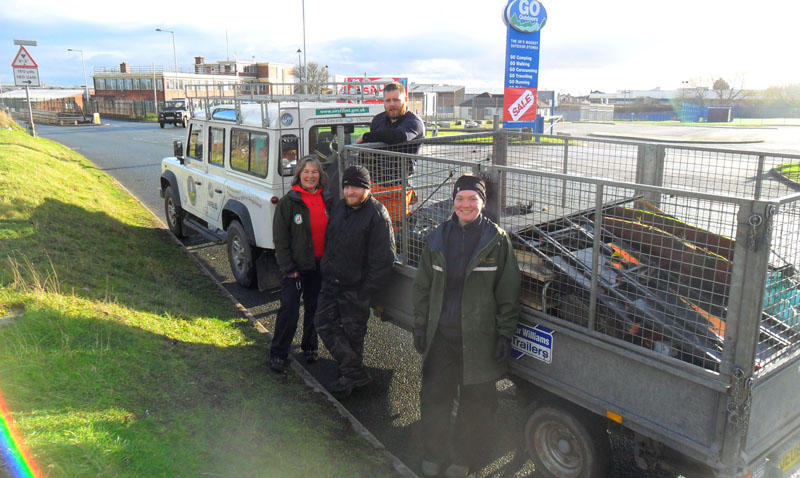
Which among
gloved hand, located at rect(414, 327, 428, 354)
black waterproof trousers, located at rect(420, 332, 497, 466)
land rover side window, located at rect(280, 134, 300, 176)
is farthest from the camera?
land rover side window, located at rect(280, 134, 300, 176)

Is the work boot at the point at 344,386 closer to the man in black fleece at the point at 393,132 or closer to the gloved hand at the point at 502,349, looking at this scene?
the gloved hand at the point at 502,349

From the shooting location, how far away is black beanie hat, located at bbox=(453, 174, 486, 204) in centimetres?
363

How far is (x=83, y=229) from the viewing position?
8.08m

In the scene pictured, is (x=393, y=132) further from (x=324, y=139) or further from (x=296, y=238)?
(x=324, y=139)

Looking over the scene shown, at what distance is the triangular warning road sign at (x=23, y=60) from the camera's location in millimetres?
A: 18297

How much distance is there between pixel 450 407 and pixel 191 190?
6.04m

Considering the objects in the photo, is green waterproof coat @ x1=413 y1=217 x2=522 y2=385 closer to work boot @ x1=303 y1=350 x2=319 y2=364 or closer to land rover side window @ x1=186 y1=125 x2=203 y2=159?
work boot @ x1=303 y1=350 x2=319 y2=364

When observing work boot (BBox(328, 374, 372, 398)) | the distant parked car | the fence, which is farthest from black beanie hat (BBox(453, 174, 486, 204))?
the distant parked car

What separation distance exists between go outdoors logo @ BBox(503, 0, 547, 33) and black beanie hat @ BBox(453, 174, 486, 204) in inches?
357

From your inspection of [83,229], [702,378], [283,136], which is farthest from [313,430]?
[83,229]

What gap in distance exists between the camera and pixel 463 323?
3664 millimetres

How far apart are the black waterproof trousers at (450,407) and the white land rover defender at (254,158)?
279cm

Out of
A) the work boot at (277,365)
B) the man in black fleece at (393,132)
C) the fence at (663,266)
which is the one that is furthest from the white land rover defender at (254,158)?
the fence at (663,266)

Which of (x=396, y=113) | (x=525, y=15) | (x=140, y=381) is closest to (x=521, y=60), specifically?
(x=525, y=15)
